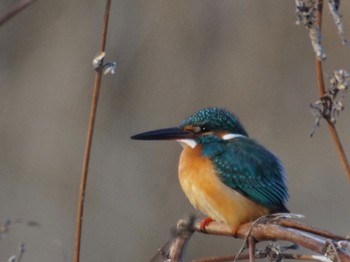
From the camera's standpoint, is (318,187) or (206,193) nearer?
(206,193)

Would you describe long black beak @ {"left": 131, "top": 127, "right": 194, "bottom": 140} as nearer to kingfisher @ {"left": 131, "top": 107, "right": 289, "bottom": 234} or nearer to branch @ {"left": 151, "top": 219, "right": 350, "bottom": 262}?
kingfisher @ {"left": 131, "top": 107, "right": 289, "bottom": 234}

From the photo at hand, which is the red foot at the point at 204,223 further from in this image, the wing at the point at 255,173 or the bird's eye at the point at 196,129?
the bird's eye at the point at 196,129

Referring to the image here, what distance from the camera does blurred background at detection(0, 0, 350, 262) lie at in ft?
17.6

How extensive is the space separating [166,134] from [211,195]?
21 cm

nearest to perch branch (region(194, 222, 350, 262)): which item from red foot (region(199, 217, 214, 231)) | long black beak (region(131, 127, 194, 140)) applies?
red foot (region(199, 217, 214, 231))

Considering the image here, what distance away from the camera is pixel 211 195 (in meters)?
2.43

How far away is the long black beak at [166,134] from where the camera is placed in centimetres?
221

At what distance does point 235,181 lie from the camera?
2420 millimetres

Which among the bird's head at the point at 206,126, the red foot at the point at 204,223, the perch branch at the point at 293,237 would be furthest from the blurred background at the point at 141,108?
the perch branch at the point at 293,237

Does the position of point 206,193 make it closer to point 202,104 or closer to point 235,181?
point 235,181

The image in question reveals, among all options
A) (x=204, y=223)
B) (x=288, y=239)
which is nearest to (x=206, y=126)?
(x=204, y=223)

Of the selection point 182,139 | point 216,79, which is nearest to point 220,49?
point 216,79

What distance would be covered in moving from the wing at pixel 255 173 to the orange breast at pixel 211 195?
2 centimetres

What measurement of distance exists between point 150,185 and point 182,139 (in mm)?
3083
